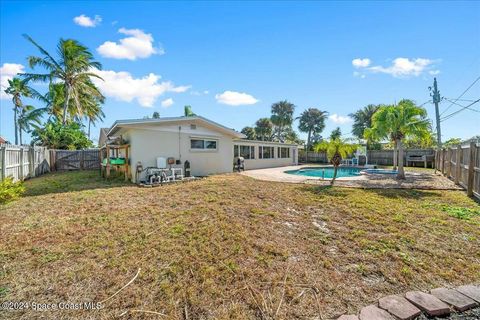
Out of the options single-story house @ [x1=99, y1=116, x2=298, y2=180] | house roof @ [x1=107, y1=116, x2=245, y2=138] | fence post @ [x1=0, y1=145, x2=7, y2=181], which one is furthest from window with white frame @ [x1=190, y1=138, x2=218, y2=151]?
fence post @ [x1=0, y1=145, x2=7, y2=181]

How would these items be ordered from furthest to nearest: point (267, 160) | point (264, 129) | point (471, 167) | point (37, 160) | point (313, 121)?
1. point (264, 129)
2. point (313, 121)
3. point (267, 160)
4. point (37, 160)
5. point (471, 167)

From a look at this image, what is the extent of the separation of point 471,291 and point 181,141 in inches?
442

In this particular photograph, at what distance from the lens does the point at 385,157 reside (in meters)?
24.0

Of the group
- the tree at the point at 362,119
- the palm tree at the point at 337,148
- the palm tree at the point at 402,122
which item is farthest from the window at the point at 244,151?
the tree at the point at 362,119

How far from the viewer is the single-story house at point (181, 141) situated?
34.8ft

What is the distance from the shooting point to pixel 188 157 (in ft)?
40.7

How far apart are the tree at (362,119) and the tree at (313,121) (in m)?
4.35

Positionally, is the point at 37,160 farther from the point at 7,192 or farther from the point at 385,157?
the point at 385,157

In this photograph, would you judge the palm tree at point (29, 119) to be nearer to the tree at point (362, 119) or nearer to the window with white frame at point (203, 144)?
the window with white frame at point (203, 144)

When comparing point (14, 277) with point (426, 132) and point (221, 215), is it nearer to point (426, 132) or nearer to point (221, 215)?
point (221, 215)

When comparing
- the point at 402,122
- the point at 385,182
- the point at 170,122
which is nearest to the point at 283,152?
the point at 402,122

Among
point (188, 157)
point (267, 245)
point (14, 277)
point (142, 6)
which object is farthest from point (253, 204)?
point (142, 6)

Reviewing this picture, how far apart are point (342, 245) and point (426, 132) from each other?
10.7 m

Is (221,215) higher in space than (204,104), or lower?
lower
